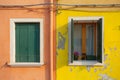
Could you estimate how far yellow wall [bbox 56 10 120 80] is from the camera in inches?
395

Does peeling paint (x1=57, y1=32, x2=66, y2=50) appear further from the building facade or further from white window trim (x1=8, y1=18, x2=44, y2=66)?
white window trim (x1=8, y1=18, x2=44, y2=66)

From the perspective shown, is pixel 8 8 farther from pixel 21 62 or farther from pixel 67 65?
pixel 67 65

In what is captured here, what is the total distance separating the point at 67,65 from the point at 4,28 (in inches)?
101

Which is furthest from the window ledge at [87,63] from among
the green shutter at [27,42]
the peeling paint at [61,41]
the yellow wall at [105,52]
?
the green shutter at [27,42]

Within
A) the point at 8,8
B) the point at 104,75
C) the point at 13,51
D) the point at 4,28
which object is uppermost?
the point at 8,8

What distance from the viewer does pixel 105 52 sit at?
10.0 metres

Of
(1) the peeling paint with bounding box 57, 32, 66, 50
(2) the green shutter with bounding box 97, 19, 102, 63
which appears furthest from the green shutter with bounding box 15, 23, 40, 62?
(2) the green shutter with bounding box 97, 19, 102, 63

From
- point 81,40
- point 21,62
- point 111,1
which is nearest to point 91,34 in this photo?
point 81,40

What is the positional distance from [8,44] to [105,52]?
3384mm

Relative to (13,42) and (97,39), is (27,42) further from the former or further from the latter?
(97,39)

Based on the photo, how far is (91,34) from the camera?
10.4 m

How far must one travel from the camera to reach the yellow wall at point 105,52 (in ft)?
32.9

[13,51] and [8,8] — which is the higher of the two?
[8,8]

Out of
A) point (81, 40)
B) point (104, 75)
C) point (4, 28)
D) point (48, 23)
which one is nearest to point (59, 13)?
point (48, 23)
